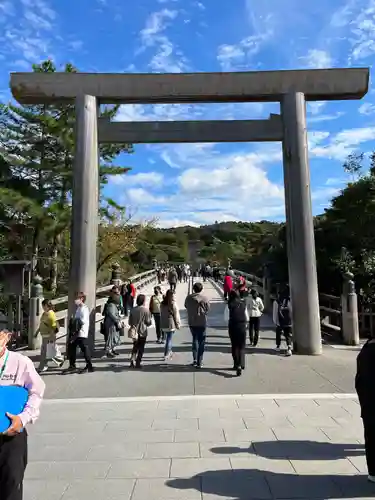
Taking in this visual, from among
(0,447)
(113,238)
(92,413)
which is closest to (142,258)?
(113,238)

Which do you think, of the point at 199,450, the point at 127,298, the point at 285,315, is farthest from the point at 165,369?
the point at 127,298

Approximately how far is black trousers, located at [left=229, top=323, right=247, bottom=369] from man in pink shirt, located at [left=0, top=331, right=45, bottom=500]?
17.3ft

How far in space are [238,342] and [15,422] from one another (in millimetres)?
5545

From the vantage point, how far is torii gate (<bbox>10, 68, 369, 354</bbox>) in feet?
31.1

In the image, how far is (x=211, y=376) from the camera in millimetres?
7684

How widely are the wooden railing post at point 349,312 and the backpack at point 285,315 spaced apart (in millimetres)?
1799

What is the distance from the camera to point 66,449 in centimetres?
448

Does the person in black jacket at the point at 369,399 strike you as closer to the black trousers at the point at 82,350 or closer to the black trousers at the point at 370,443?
the black trousers at the point at 370,443

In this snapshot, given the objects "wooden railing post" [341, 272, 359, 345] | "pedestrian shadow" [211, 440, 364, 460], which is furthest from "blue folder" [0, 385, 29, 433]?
"wooden railing post" [341, 272, 359, 345]

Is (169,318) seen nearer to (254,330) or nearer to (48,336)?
(48,336)

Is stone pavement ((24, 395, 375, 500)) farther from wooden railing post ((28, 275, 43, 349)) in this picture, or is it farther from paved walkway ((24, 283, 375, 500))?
wooden railing post ((28, 275, 43, 349))

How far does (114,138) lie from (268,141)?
3703 mm

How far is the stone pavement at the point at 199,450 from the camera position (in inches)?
141

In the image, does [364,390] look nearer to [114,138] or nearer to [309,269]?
[309,269]
